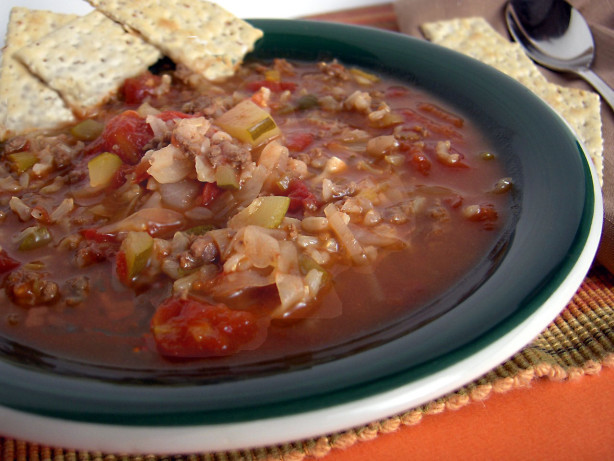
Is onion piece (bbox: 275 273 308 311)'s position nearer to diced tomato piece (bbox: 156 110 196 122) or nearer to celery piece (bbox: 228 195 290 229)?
celery piece (bbox: 228 195 290 229)

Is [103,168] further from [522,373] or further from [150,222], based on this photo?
[522,373]

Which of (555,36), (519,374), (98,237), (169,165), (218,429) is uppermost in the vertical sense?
(218,429)

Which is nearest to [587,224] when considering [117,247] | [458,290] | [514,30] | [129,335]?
[458,290]

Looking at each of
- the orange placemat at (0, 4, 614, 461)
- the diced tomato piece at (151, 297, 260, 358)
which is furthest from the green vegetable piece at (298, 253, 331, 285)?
the orange placemat at (0, 4, 614, 461)

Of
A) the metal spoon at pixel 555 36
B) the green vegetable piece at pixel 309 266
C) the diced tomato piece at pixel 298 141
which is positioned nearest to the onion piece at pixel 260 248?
the green vegetable piece at pixel 309 266

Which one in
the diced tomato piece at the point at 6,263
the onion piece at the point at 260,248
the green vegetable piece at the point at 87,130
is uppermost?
the onion piece at the point at 260,248

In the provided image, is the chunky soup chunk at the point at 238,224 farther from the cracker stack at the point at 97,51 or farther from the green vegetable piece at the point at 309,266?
the cracker stack at the point at 97,51

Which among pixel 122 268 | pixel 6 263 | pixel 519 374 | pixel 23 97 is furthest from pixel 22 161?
pixel 519 374
